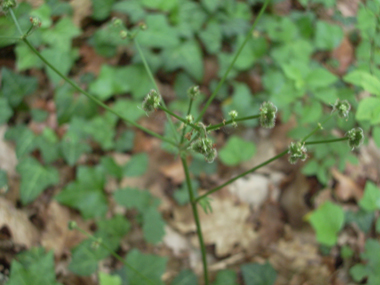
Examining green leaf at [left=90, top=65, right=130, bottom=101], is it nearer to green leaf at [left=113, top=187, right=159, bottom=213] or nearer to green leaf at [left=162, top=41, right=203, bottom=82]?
green leaf at [left=162, top=41, right=203, bottom=82]

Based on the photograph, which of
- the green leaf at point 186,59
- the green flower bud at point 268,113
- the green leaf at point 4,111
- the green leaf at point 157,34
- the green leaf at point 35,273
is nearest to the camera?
the green flower bud at point 268,113

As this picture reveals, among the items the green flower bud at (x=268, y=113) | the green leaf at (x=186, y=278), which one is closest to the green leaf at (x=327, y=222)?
the green leaf at (x=186, y=278)

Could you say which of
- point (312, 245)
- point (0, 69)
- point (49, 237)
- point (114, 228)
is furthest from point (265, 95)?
point (0, 69)

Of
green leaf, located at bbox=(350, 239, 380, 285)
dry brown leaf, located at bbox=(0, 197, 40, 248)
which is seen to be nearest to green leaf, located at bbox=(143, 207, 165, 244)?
dry brown leaf, located at bbox=(0, 197, 40, 248)

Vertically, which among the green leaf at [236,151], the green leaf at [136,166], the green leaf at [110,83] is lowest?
the green leaf at [236,151]

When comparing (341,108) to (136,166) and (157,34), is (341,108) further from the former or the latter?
(157,34)

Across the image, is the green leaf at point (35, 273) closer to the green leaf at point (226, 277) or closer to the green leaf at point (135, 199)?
the green leaf at point (135, 199)

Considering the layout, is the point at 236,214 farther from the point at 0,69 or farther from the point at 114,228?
the point at 0,69

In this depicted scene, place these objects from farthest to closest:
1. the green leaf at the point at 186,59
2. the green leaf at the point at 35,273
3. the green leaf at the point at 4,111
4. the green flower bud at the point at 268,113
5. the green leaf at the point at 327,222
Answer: the green leaf at the point at 186,59
the green leaf at the point at 4,111
the green leaf at the point at 327,222
the green leaf at the point at 35,273
the green flower bud at the point at 268,113
